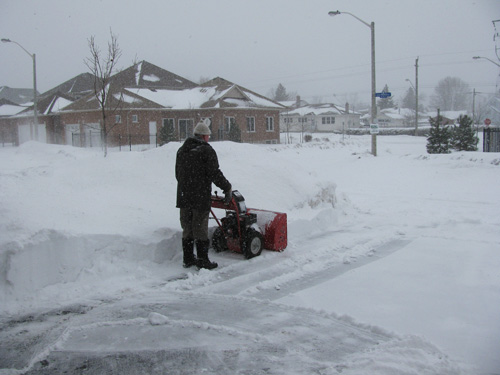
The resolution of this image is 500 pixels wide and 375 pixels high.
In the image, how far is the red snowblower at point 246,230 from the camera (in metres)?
6.73

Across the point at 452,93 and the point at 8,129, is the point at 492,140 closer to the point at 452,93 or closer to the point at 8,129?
the point at 8,129

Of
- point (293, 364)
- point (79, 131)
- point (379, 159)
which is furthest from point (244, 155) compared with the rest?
point (79, 131)

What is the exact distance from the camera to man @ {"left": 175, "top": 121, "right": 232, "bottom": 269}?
20.2 feet

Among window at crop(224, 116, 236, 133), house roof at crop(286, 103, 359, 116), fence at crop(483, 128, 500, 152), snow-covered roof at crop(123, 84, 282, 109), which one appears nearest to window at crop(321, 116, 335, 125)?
house roof at crop(286, 103, 359, 116)

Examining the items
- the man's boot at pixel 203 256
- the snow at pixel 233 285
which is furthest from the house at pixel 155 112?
the man's boot at pixel 203 256

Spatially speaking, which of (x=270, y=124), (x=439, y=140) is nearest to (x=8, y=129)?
(x=270, y=124)

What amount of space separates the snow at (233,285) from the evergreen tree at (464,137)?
53.8 ft

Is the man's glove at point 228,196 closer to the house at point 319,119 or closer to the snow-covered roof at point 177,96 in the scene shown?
the snow-covered roof at point 177,96

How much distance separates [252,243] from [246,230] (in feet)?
0.68

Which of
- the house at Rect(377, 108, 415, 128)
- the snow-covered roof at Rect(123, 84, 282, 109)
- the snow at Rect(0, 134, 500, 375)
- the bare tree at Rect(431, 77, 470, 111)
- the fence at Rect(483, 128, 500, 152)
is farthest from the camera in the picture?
the bare tree at Rect(431, 77, 470, 111)

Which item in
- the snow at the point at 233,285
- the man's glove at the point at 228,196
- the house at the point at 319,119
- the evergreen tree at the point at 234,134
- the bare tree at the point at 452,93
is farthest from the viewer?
the bare tree at the point at 452,93

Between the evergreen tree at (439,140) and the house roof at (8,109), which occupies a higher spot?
the house roof at (8,109)

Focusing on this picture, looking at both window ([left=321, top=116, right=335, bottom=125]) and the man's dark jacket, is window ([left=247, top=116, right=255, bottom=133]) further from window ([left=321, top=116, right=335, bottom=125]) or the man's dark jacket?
window ([left=321, top=116, right=335, bottom=125])

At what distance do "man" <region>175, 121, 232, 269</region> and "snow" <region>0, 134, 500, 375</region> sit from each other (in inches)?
11.8
